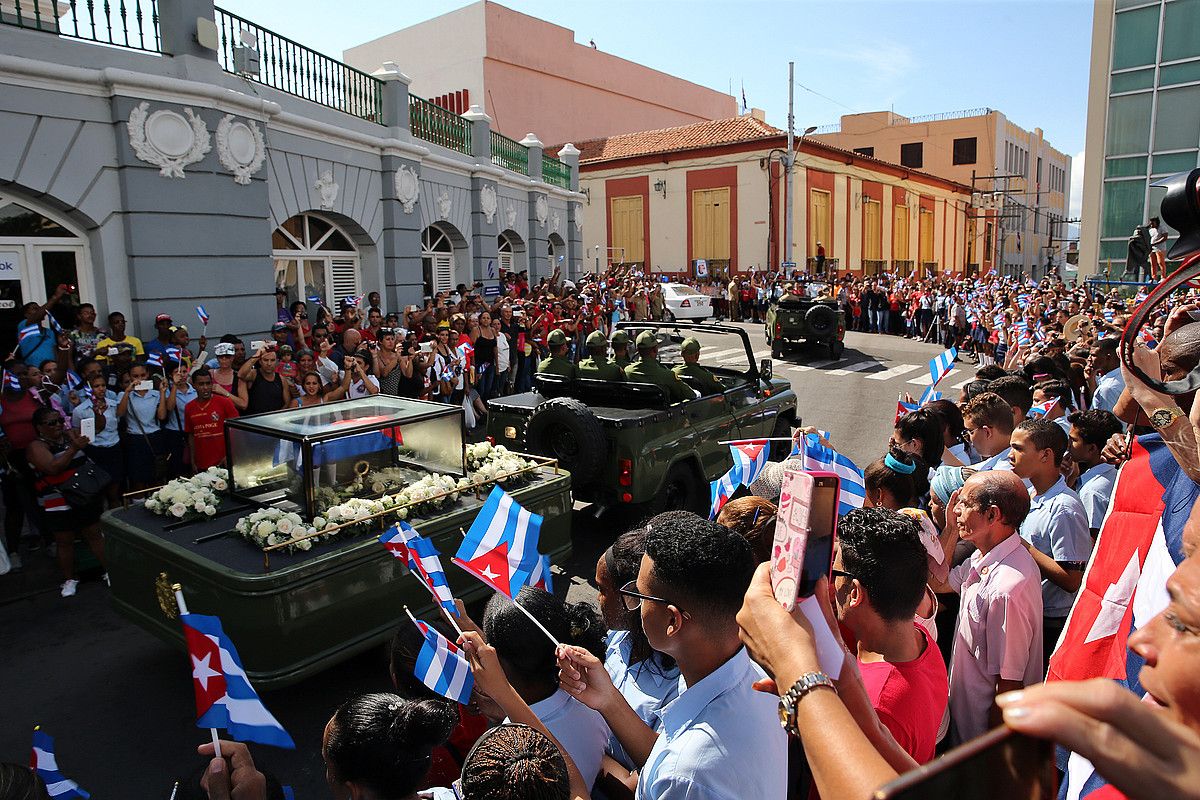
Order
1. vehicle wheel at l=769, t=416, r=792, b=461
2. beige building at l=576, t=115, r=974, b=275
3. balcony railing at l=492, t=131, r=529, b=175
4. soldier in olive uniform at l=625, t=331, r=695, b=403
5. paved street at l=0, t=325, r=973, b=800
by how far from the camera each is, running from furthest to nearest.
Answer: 1. beige building at l=576, t=115, r=974, b=275
2. balcony railing at l=492, t=131, r=529, b=175
3. vehicle wheel at l=769, t=416, r=792, b=461
4. soldier in olive uniform at l=625, t=331, r=695, b=403
5. paved street at l=0, t=325, r=973, b=800

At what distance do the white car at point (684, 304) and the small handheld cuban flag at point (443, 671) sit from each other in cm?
2369

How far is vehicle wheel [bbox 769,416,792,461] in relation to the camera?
9395mm

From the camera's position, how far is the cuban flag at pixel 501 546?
3.53 m

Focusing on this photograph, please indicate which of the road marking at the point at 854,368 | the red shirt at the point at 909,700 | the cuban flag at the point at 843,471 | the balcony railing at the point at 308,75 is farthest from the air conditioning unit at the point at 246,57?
the road marking at the point at 854,368

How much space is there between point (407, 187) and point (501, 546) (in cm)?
1267

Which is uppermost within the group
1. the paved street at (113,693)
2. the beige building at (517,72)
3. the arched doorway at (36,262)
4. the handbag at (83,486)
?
the beige building at (517,72)

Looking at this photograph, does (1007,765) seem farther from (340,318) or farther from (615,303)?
(615,303)

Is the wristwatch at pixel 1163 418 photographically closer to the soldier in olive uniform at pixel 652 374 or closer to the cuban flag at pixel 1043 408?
the cuban flag at pixel 1043 408

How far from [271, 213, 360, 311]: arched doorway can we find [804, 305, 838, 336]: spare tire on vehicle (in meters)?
11.2

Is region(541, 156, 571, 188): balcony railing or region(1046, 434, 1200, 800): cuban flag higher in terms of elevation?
region(541, 156, 571, 188): balcony railing

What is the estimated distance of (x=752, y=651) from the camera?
1564 mm

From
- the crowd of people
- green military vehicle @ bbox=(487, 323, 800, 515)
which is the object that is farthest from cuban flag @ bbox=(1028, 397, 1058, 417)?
green military vehicle @ bbox=(487, 323, 800, 515)

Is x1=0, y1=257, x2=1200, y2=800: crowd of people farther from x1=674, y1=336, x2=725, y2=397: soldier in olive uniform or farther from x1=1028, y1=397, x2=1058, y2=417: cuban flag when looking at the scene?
x1=674, y1=336, x2=725, y2=397: soldier in olive uniform

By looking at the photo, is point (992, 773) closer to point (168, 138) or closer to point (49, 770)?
point (49, 770)
